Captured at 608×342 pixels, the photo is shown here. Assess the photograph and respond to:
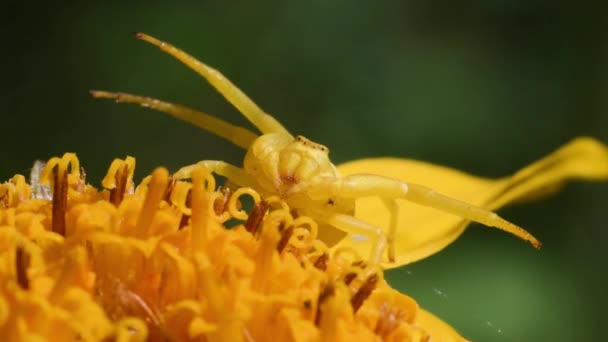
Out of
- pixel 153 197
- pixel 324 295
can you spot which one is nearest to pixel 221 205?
pixel 153 197

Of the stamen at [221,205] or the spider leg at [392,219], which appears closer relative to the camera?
the stamen at [221,205]

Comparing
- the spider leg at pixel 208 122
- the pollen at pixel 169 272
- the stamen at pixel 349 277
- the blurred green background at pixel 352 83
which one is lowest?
the pollen at pixel 169 272

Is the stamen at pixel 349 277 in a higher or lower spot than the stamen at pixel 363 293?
higher

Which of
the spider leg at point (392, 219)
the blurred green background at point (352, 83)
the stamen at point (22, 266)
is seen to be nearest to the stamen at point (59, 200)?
the stamen at point (22, 266)

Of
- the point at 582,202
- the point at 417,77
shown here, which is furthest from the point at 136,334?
the point at 417,77

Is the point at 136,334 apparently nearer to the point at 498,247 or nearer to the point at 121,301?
the point at 121,301

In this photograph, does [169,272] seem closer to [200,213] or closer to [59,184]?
[200,213]

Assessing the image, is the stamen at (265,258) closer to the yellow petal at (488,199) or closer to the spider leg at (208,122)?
the spider leg at (208,122)

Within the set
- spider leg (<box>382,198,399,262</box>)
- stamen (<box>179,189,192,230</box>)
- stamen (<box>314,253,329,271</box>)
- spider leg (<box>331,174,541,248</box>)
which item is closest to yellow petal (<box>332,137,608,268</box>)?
spider leg (<box>382,198,399,262</box>)
